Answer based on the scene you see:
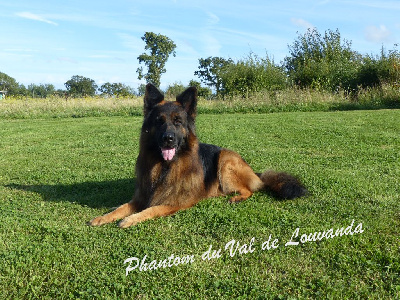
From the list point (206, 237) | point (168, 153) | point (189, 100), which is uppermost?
point (189, 100)

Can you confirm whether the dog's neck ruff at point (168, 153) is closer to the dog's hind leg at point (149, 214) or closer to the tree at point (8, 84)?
the dog's hind leg at point (149, 214)

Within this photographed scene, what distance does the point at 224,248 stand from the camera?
3.87 metres

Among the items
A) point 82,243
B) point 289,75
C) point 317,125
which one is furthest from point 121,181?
point 289,75

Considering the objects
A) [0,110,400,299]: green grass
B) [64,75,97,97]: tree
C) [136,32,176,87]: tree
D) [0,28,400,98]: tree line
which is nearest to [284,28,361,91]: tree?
[0,28,400,98]: tree line

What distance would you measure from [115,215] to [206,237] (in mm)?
1385

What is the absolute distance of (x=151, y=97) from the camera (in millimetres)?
5109

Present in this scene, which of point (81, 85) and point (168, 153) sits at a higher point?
point (81, 85)

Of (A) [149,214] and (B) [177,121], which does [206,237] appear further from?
(B) [177,121]

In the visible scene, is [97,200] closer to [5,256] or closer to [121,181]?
[121,181]

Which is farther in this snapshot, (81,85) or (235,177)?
(81,85)

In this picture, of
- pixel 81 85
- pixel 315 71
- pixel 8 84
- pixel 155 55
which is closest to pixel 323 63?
pixel 315 71

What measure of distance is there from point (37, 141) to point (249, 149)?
25.1ft

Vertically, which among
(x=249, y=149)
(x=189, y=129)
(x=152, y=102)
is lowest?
(x=249, y=149)

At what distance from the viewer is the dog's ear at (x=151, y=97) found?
5.09 metres
